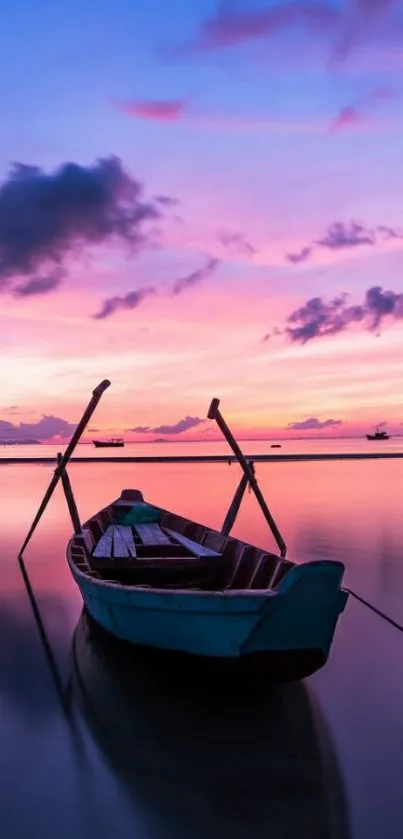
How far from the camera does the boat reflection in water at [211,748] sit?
21.6 feet

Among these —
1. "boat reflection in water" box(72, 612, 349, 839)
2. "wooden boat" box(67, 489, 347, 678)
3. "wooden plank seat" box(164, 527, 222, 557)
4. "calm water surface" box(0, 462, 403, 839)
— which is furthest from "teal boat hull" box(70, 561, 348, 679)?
"wooden plank seat" box(164, 527, 222, 557)

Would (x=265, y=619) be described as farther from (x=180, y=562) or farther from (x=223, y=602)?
(x=180, y=562)

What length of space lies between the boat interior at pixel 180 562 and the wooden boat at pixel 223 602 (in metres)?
0.02

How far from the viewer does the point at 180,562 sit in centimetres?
1281

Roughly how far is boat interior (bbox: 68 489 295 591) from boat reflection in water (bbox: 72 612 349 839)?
1598mm

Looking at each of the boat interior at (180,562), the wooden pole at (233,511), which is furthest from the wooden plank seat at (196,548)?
the wooden pole at (233,511)

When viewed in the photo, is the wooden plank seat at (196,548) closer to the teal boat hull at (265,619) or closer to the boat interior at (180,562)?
the boat interior at (180,562)

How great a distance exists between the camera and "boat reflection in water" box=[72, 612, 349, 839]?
6590 millimetres

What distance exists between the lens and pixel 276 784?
23.7ft

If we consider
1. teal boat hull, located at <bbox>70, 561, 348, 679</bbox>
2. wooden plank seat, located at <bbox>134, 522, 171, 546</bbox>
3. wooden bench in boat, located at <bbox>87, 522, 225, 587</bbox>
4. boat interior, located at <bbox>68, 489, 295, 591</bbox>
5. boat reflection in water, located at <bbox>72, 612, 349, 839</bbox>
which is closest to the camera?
boat reflection in water, located at <bbox>72, 612, 349, 839</bbox>

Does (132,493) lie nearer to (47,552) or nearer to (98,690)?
(47,552)

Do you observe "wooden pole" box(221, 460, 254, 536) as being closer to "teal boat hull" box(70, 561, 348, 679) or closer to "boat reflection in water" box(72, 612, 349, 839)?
"boat reflection in water" box(72, 612, 349, 839)

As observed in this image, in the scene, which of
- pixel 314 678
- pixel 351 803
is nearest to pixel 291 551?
pixel 314 678

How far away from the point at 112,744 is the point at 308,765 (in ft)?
7.88
